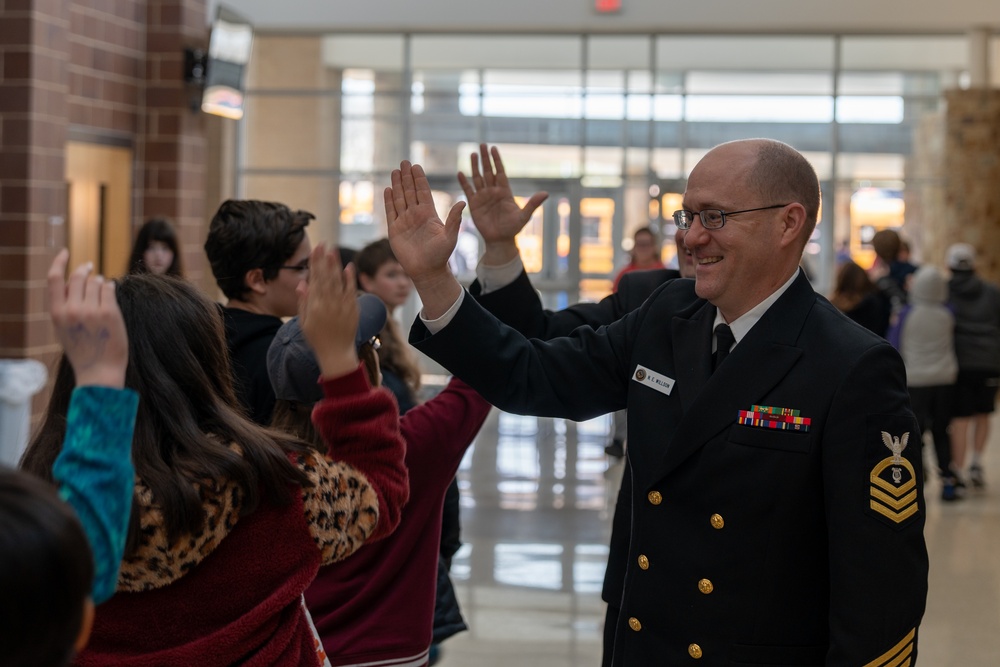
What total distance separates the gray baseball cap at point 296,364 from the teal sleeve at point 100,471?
0.84m

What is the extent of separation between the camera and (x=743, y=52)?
47.6ft

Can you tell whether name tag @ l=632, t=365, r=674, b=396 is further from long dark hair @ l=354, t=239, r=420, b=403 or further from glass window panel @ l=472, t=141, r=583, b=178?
glass window panel @ l=472, t=141, r=583, b=178

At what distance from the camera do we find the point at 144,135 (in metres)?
11.9

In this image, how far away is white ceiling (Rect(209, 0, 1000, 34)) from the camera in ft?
45.2

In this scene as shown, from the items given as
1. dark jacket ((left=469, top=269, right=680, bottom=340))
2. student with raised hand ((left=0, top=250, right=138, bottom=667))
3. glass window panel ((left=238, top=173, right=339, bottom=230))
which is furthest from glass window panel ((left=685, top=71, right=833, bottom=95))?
student with raised hand ((left=0, top=250, right=138, bottom=667))

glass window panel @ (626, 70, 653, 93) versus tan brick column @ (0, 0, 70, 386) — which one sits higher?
glass window panel @ (626, 70, 653, 93)

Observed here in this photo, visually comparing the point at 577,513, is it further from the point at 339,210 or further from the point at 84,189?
the point at 339,210

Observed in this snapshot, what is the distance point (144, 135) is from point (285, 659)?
36.0 feet

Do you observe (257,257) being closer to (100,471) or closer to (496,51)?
(100,471)

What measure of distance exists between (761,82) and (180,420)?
45.8 feet

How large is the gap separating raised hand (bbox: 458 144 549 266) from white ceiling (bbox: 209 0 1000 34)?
39.2 ft

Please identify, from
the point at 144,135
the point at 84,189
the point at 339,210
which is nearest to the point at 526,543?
the point at 84,189

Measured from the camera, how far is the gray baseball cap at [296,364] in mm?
2318

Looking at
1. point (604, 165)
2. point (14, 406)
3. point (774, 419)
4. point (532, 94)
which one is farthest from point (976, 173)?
point (774, 419)
